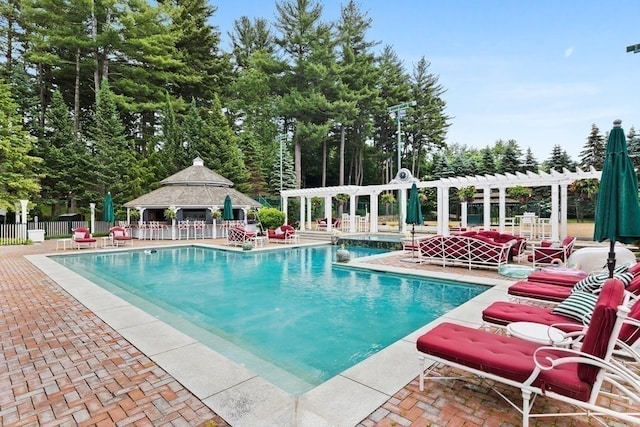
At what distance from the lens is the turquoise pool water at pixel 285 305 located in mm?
4559

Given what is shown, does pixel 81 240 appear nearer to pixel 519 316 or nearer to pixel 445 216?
pixel 445 216

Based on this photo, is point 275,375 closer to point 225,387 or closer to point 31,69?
point 225,387

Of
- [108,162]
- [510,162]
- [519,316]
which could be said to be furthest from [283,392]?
[510,162]

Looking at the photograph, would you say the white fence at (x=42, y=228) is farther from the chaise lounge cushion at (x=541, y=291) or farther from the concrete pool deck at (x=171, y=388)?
the chaise lounge cushion at (x=541, y=291)

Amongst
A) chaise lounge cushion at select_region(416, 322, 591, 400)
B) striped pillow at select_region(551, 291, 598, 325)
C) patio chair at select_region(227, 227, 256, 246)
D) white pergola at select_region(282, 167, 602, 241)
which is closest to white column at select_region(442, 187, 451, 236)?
white pergola at select_region(282, 167, 602, 241)

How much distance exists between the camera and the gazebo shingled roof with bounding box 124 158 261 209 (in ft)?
65.8

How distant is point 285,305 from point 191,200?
15.5 metres

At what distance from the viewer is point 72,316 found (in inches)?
209

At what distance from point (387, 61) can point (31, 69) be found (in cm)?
3246

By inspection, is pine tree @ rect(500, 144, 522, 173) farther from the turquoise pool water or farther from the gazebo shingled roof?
the turquoise pool water

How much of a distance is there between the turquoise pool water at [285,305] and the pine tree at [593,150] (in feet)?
107

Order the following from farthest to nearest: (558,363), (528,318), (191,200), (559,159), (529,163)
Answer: (529,163)
(559,159)
(191,200)
(528,318)
(558,363)

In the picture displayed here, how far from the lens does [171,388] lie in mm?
3098

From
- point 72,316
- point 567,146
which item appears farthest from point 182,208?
point 567,146
